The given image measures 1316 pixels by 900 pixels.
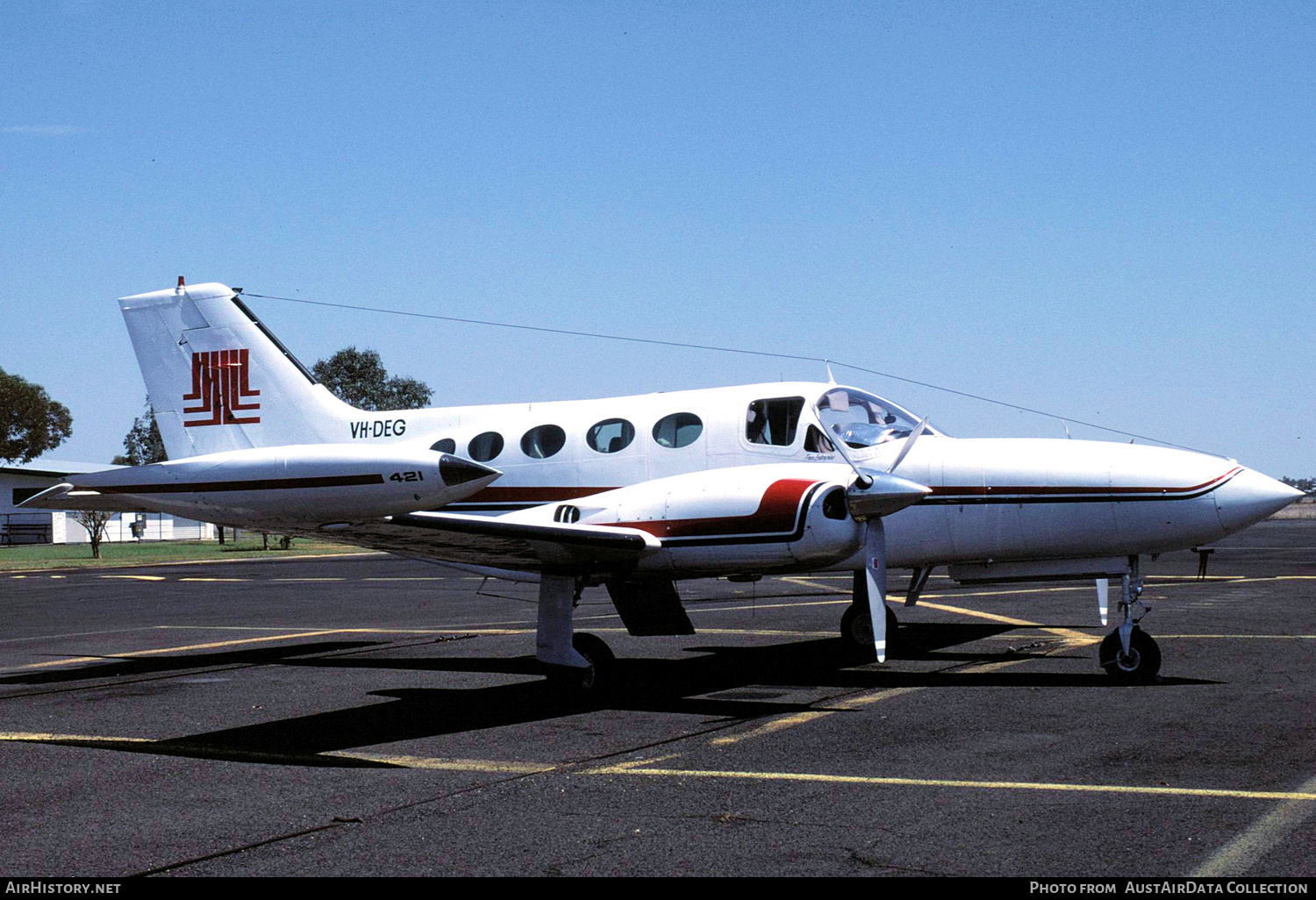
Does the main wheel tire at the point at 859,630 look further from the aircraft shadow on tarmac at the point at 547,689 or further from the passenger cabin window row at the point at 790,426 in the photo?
the passenger cabin window row at the point at 790,426

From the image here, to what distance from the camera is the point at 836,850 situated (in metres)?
6.39

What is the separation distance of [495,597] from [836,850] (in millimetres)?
21026

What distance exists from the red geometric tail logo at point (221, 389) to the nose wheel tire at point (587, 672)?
5.78 meters

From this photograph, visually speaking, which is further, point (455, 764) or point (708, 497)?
point (708, 497)

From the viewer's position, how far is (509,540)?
39.0ft

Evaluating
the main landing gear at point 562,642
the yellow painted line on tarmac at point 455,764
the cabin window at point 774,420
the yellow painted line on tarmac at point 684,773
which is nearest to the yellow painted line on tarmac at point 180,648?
the yellow painted line on tarmac at point 684,773

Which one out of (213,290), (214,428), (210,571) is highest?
(213,290)

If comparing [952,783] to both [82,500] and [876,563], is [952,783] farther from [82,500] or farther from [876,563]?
[82,500]

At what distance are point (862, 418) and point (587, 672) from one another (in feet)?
14.0

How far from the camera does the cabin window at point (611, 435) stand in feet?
46.7

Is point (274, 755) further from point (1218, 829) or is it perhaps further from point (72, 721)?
point (1218, 829)

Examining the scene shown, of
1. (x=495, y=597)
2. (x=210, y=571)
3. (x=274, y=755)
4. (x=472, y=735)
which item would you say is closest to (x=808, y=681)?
(x=472, y=735)

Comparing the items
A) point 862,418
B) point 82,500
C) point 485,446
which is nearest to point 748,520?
point 862,418

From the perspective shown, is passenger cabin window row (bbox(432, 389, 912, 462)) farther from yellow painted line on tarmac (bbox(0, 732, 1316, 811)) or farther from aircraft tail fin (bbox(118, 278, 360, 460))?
yellow painted line on tarmac (bbox(0, 732, 1316, 811))
